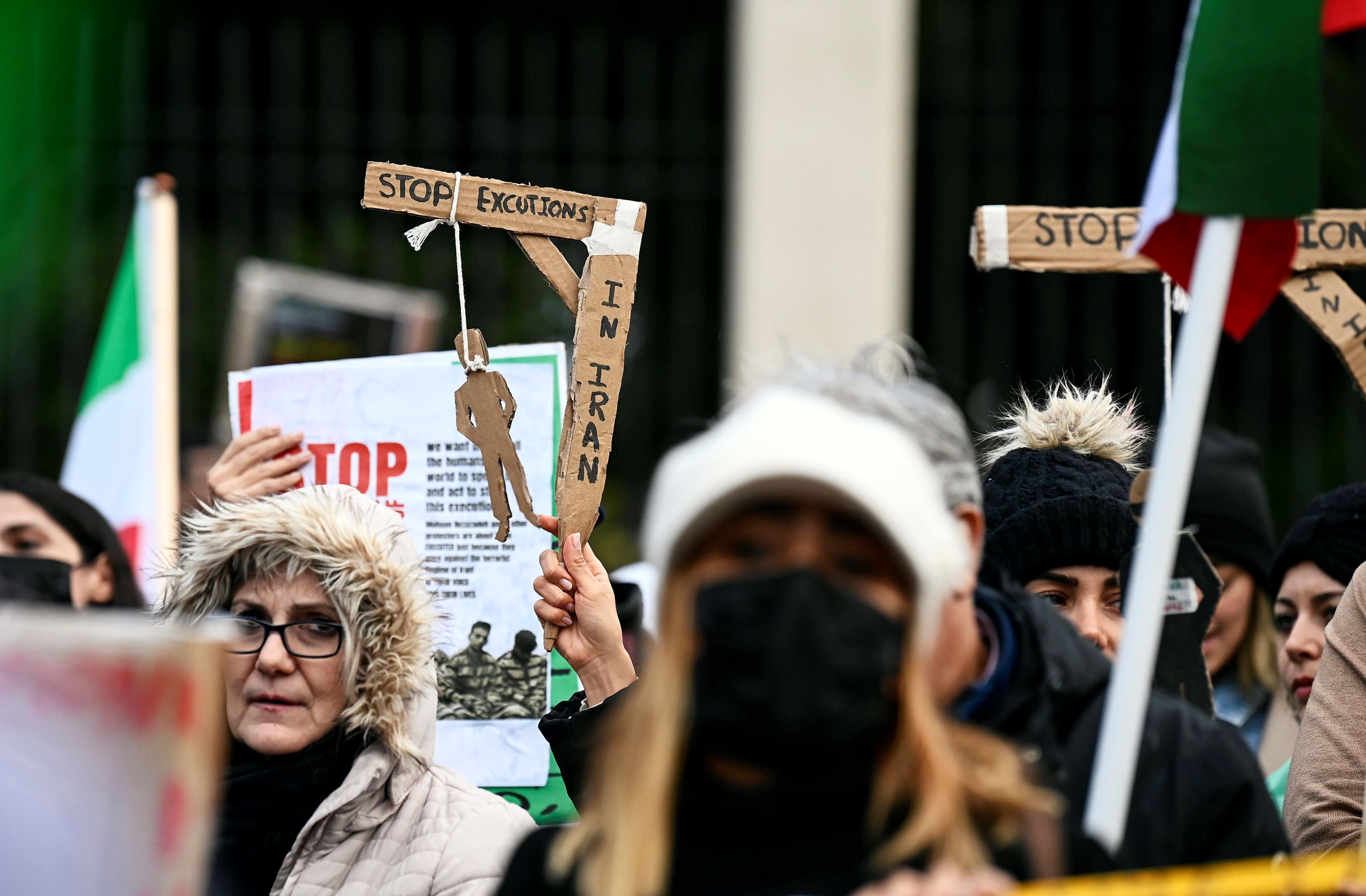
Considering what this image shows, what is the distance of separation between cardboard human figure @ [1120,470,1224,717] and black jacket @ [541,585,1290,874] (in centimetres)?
90

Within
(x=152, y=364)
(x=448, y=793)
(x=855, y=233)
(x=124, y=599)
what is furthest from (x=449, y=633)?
(x=855, y=233)

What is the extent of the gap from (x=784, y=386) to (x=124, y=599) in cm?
243

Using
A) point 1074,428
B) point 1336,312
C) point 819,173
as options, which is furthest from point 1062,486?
point 819,173

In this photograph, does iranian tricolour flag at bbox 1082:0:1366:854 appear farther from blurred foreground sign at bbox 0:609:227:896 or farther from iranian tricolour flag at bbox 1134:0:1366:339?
blurred foreground sign at bbox 0:609:227:896

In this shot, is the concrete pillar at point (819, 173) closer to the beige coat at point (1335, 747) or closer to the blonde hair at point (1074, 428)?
the blonde hair at point (1074, 428)

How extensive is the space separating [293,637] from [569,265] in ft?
2.43

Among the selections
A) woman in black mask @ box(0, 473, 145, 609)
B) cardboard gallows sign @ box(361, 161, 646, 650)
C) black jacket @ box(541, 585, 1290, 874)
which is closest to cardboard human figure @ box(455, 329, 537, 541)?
cardboard gallows sign @ box(361, 161, 646, 650)

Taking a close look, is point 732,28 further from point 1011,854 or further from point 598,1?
point 1011,854

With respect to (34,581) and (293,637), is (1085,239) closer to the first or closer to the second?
(293,637)

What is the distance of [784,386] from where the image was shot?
5.99ft

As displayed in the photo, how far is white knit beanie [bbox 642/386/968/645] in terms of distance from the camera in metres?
1.67

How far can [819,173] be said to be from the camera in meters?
7.14

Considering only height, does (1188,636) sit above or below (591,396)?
below

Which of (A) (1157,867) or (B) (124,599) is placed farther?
(B) (124,599)
